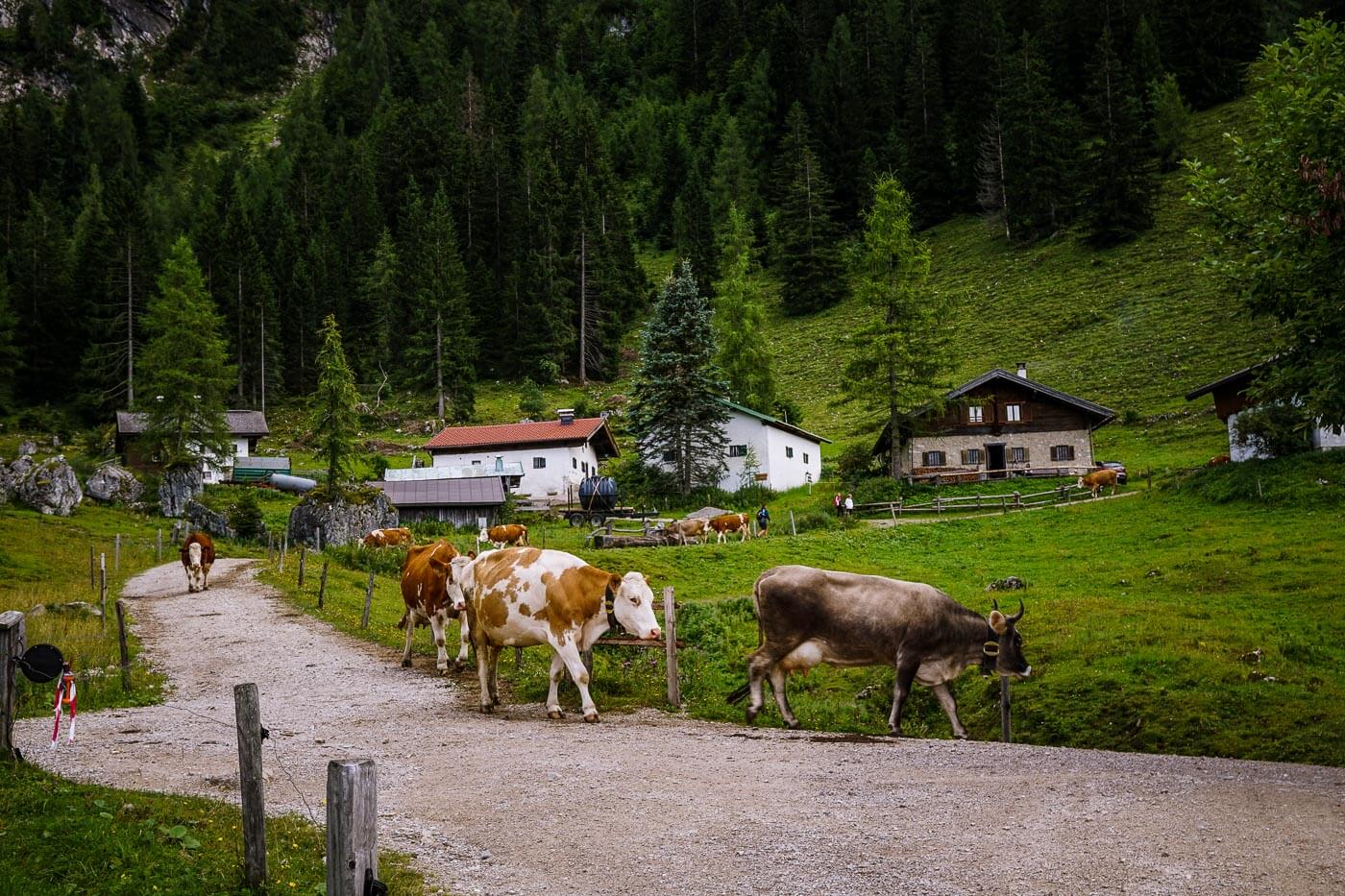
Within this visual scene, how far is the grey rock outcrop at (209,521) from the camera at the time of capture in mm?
48812

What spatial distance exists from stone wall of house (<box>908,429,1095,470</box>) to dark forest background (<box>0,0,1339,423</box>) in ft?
132

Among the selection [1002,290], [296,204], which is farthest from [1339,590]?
[296,204]

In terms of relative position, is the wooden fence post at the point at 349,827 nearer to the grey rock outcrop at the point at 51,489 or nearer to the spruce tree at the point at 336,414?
the spruce tree at the point at 336,414

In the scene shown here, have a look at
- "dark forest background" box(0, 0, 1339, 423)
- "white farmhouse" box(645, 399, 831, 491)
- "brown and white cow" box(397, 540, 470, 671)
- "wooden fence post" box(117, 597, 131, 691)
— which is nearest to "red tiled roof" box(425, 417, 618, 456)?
"white farmhouse" box(645, 399, 831, 491)

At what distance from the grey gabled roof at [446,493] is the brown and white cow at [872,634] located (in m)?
40.8

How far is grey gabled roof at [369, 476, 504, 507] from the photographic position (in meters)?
53.5

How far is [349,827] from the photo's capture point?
535cm

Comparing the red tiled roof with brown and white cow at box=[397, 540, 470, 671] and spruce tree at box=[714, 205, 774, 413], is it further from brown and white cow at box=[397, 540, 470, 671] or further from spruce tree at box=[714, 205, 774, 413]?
brown and white cow at box=[397, 540, 470, 671]

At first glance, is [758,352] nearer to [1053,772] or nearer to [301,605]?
[301,605]

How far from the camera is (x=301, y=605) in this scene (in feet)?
87.3

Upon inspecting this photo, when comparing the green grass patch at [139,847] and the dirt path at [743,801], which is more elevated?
the green grass patch at [139,847]

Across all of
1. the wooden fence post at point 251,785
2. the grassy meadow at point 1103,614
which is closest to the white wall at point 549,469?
the grassy meadow at point 1103,614

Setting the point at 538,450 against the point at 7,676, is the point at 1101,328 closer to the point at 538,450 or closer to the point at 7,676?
the point at 538,450

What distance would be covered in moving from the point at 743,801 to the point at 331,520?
42167 mm
